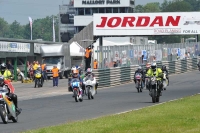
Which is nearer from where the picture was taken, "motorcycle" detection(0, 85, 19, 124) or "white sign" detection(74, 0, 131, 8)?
"motorcycle" detection(0, 85, 19, 124)

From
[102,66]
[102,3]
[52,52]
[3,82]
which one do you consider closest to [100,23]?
[52,52]

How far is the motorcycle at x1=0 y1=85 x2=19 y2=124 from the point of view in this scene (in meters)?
18.7

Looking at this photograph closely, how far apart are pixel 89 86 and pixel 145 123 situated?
14991 mm

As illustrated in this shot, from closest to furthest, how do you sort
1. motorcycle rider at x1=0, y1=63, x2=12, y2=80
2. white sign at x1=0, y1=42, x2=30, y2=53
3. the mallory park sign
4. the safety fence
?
motorcycle rider at x1=0, y1=63, x2=12, y2=80, the safety fence, white sign at x1=0, y1=42, x2=30, y2=53, the mallory park sign

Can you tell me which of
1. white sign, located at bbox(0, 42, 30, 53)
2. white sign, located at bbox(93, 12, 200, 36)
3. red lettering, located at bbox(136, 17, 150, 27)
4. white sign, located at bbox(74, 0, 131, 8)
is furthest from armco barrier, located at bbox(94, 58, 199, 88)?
white sign, located at bbox(74, 0, 131, 8)

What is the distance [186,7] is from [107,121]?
172 metres

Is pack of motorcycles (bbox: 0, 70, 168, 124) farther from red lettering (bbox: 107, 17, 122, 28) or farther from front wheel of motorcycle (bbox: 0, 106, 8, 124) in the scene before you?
red lettering (bbox: 107, 17, 122, 28)

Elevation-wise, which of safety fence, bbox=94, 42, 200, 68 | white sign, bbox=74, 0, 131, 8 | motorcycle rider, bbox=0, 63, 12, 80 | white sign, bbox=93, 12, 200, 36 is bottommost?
motorcycle rider, bbox=0, 63, 12, 80

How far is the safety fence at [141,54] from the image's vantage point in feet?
146

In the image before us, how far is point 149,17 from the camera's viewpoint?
68.6m

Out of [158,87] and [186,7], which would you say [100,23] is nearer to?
[158,87]

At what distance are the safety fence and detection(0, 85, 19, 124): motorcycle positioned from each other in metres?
24.3

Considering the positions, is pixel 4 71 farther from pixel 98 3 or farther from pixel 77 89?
pixel 98 3

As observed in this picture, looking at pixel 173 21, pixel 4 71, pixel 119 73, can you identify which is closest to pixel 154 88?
pixel 4 71
